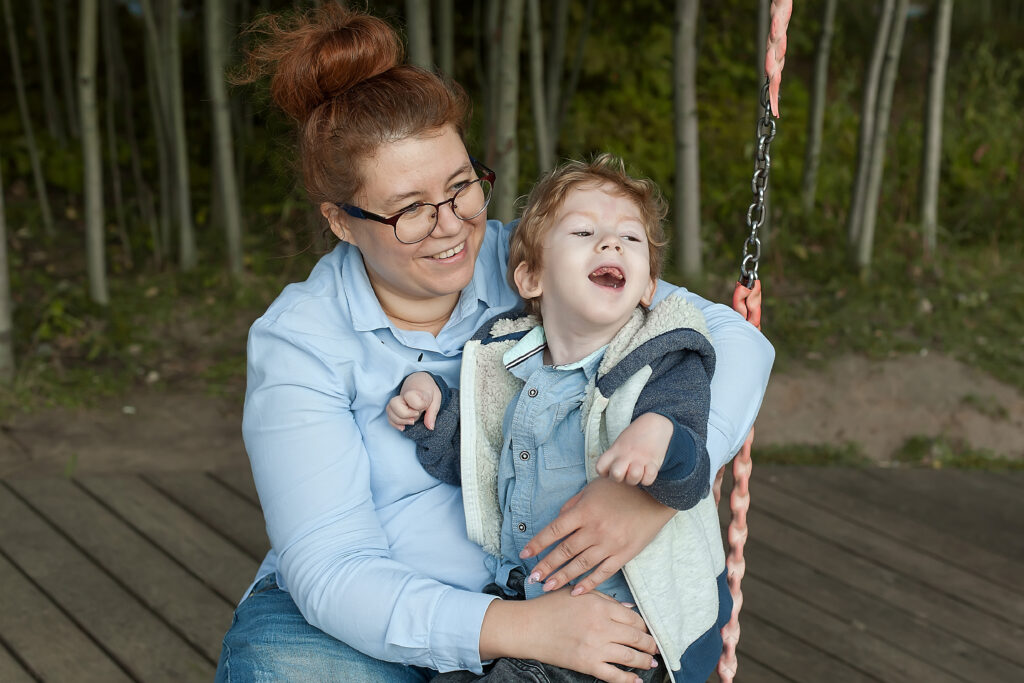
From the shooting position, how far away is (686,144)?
434 centimetres

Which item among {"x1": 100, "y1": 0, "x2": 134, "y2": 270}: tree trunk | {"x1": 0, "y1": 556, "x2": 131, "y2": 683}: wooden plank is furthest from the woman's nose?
{"x1": 100, "y1": 0, "x2": 134, "y2": 270}: tree trunk

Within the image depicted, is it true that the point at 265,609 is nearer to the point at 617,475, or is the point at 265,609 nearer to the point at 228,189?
the point at 617,475

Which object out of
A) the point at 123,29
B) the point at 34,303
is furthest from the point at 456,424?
the point at 123,29

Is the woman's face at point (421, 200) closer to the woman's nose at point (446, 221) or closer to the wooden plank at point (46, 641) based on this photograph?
the woman's nose at point (446, 221)

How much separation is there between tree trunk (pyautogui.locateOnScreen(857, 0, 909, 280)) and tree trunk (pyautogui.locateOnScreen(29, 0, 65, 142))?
4081 mm

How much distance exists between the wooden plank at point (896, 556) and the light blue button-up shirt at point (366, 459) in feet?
4.41

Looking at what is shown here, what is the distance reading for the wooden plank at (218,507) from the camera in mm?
3057

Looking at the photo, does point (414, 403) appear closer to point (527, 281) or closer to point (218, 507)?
point (527, 281)

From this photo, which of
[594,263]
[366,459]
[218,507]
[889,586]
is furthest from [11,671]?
[889,586]

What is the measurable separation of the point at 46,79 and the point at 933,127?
438cm

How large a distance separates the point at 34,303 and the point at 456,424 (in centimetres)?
337

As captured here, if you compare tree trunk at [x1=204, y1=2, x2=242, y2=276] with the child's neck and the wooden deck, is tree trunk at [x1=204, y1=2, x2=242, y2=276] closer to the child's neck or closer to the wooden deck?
the wooden deck

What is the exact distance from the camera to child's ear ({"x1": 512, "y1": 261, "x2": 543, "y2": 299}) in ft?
5.85

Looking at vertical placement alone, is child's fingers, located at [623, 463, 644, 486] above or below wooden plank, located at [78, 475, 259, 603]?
above
